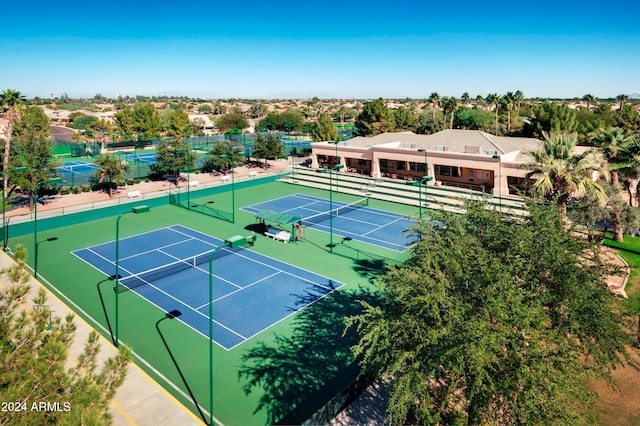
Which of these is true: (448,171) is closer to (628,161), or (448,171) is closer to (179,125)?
(628,161)

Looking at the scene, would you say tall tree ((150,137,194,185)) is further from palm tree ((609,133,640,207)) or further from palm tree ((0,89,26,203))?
palm tree ((609,133,640,207))

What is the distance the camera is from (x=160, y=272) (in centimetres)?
2872

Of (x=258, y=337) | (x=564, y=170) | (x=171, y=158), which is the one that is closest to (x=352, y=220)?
(x=564, y=170)

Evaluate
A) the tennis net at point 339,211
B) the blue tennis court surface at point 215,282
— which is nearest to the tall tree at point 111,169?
the blue tennis court surface at point 215,282

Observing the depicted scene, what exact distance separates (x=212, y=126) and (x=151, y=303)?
115198 mm

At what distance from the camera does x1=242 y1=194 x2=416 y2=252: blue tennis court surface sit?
118ft

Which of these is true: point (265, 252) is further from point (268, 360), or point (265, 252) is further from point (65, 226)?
point (65, 226)

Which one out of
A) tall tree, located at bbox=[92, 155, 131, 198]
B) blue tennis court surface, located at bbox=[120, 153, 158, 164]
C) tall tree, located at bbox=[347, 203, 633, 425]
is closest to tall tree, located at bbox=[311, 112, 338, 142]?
blue tennis court surface, located at bbox=[120, 153, 158, 164]

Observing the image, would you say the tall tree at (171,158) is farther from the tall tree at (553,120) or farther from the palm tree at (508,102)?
the palm tree at (508,102)

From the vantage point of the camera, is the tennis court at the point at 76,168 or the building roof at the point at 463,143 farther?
the tennis court at the point at 76,168

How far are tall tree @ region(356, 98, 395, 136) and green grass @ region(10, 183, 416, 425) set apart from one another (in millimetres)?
47833

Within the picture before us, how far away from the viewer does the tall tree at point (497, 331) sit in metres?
11.9

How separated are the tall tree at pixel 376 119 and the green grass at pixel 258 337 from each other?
1883 inches

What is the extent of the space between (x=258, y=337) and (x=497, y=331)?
12197 millimetres
